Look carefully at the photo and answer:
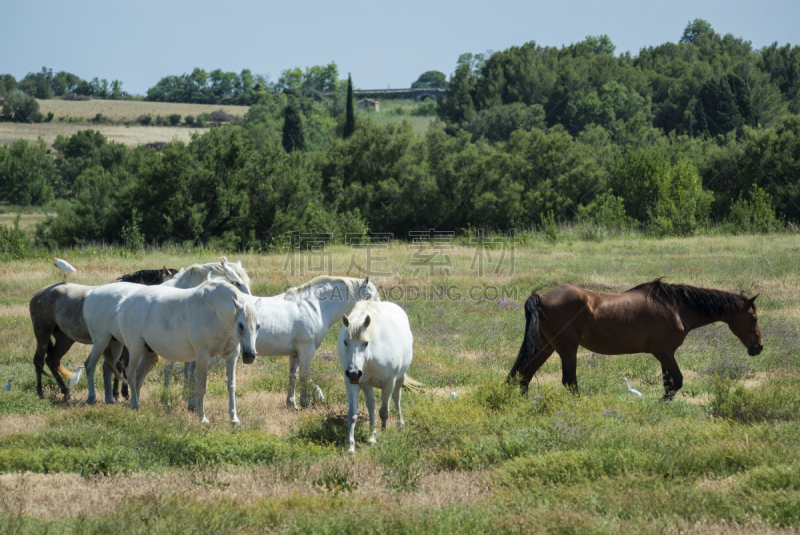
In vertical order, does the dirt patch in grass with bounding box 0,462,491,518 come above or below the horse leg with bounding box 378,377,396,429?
below

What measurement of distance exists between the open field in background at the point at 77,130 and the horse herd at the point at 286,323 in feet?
253

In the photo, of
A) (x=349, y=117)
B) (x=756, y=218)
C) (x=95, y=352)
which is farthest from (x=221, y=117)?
(x=95, y=352)

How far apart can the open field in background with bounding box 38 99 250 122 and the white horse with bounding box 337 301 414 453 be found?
351 ft

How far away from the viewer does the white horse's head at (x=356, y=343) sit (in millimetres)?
6729

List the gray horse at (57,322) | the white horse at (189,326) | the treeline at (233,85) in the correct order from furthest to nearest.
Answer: the treeline at (233,85)
the gray horse at (57,322)
the white horse at (189,326)

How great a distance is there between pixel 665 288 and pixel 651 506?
15.6 ft

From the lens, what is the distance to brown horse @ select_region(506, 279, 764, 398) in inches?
351

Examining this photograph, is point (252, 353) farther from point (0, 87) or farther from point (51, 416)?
point (0, 87)

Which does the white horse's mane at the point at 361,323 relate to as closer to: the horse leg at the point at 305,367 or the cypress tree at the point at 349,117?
the horse leg at the point at 305,367

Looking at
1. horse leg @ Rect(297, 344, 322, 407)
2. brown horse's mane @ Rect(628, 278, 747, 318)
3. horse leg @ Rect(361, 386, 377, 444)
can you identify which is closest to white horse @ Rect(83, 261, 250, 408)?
horse leg @ Rect(297, 344, 322, 407)

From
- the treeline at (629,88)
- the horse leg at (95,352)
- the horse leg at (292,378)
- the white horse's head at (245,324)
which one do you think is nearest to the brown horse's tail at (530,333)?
the horse leg at (292,378)

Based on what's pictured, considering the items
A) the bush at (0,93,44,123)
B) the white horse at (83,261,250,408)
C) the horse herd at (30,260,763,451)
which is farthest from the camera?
the bush at (0,93,44,123)

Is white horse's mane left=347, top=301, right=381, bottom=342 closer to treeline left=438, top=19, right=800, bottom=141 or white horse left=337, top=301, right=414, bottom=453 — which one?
white horse left=337, top=301, right=414, bottom=453

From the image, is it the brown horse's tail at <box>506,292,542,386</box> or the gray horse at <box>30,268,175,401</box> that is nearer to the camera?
the brown horse's tail at <box>506,292,542,386</box>
